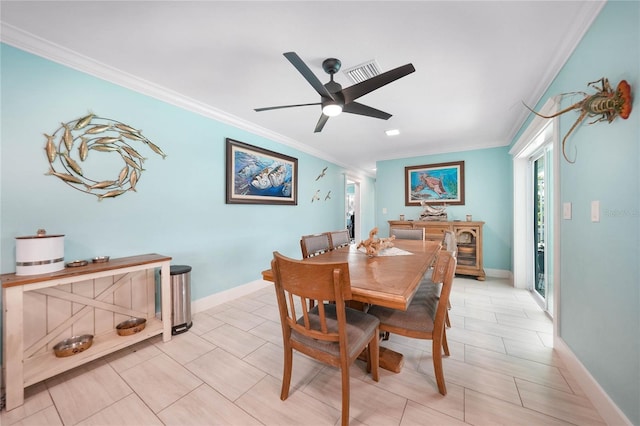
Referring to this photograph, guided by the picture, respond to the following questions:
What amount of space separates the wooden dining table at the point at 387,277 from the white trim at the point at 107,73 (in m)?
2.17

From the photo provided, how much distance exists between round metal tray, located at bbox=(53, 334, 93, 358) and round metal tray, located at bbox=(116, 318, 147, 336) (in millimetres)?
175

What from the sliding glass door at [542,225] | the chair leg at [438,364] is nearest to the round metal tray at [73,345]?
the chair leg at [438,364]

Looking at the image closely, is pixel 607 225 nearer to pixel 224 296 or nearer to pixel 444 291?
pixel 444 291

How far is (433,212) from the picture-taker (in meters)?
4.40

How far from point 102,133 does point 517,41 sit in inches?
132

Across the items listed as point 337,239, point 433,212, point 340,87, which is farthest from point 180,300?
point 433,212

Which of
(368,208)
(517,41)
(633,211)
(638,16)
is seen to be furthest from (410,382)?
(368,208)

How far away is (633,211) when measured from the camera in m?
1.05

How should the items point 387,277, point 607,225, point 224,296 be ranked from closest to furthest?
point 607,225 < point 387,277 < point 224,296

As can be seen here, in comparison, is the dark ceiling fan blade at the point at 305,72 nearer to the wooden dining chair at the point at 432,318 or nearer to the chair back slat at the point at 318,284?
the chair back slat at the point at 318,284

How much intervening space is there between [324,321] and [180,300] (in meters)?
1.72

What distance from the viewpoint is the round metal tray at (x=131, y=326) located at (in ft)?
6.08

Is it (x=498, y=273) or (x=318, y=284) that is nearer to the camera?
(x=318, y=284)

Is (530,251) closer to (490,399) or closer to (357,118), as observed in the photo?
(490,399)
